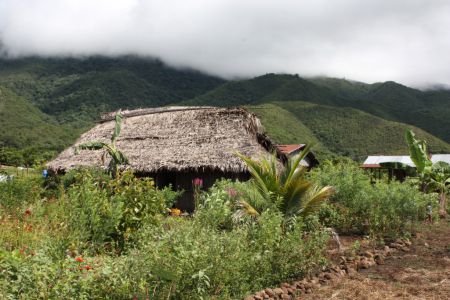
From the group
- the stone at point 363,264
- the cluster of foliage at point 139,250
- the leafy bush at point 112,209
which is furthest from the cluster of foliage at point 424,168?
the leafy bush at point 112,209

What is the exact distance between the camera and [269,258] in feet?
17.3

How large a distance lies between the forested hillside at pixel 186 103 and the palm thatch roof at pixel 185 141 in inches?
553

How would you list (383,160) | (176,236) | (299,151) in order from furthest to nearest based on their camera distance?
(383,160)
(299,151)
(176,236)

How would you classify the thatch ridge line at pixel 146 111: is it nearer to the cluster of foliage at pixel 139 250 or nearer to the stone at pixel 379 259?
the cluster of foliage at pixel 139 250

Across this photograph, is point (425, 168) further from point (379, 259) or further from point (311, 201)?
point (379, 259)

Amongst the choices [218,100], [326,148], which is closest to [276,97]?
[218,100]

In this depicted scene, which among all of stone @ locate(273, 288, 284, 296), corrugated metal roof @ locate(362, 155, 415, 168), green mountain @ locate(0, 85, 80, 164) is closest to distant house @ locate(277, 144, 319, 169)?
corrugated metal roof @ locate(362, 155, 415, 168)

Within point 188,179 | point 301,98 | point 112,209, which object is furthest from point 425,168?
point 301,98

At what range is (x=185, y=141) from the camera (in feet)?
51.7

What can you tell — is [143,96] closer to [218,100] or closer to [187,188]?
[218,100]

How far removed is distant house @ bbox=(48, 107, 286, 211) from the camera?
565 inches

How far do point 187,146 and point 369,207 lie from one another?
7.93m

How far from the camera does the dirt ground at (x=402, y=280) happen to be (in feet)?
16.3

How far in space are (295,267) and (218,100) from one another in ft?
201
